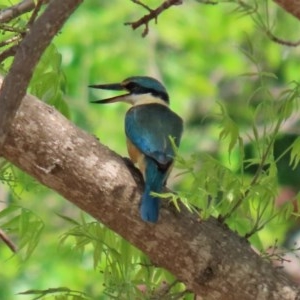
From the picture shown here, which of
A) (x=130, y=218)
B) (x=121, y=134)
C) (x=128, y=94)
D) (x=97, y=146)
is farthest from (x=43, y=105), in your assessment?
(x=121, y=134)

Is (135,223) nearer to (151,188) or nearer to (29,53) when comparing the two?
(151,188)

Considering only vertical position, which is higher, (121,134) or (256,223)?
(256,223)

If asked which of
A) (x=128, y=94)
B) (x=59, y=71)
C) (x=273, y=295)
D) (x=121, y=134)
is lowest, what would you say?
(x=121, y=134)

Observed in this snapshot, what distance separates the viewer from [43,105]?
86.3 inches

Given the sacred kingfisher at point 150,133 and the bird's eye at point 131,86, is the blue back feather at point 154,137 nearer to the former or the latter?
the sacred kingfisher at point 150,133

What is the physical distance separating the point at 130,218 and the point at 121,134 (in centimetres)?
313

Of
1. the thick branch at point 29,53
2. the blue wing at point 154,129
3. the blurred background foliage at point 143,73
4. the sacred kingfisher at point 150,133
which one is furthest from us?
the blurred background foliage at point 143,73

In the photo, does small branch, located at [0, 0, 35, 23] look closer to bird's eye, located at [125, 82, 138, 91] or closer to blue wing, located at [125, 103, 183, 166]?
blue wing, located at [125, 103, 183, 166]

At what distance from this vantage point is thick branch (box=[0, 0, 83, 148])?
5.62 feet

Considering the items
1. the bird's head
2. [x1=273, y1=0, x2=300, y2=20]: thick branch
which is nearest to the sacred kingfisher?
the bird's head

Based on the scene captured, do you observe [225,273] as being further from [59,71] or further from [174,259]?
[59,71]

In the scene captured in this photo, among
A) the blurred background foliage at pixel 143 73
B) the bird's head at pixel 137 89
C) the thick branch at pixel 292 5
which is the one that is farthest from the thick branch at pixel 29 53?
the blurred background foliage at pixel 143 73

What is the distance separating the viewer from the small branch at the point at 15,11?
2.21 m

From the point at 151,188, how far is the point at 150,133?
0.56 m
